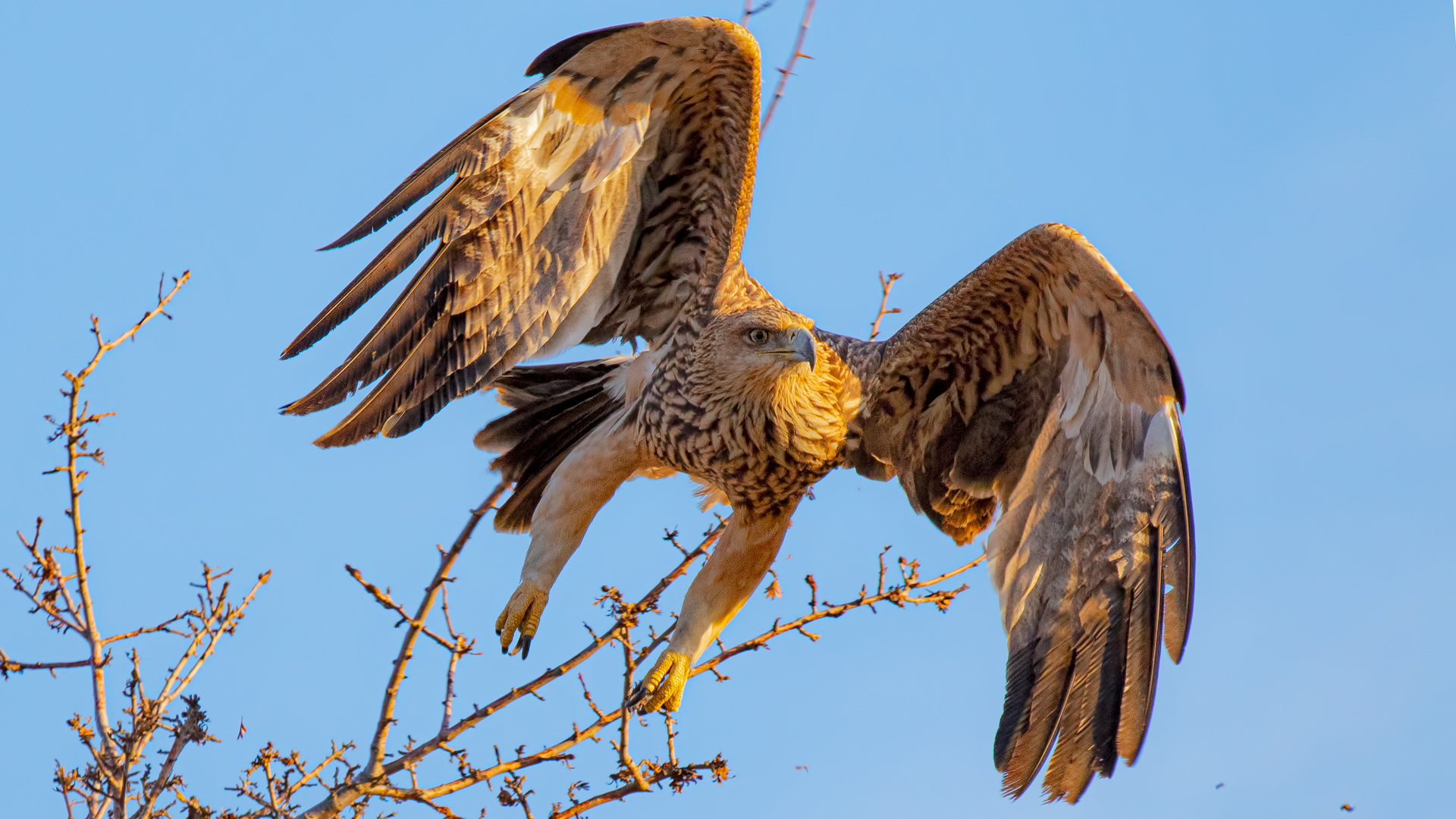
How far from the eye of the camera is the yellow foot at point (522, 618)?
4.98 metres

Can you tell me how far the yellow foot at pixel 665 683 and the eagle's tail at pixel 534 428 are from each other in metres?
0.98

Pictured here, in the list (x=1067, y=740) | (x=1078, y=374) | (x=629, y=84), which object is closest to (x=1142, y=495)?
(x=1078, y=374)

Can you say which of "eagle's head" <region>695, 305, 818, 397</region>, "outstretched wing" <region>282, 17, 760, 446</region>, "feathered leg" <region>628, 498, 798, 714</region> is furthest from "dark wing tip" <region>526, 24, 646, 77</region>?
"feathered leg" <region>628, 498, 798, 714</region>

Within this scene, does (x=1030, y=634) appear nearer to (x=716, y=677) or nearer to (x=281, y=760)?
(x=716, y=677)

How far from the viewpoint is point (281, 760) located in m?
3.90

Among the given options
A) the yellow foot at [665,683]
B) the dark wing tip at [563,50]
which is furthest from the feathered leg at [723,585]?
the dark wing tip at [563,50]

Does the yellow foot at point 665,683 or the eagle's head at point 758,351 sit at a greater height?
the eagle's head at point 758,351

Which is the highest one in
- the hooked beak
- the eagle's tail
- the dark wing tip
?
the dark wing tip

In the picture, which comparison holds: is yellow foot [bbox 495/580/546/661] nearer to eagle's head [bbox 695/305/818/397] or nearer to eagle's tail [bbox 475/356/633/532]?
eagle's tail [bbox 475/356/633/532]

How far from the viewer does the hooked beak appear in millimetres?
4723

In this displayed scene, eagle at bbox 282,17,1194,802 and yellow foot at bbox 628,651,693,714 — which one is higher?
eagle at bbox 282,17,1194,802

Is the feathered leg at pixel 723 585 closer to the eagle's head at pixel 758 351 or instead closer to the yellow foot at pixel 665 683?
the yellow foot at pixel 665 683

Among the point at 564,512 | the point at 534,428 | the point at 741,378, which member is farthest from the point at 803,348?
the point at 534,428

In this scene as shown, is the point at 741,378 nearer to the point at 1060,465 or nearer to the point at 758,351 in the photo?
the point at 758,351
